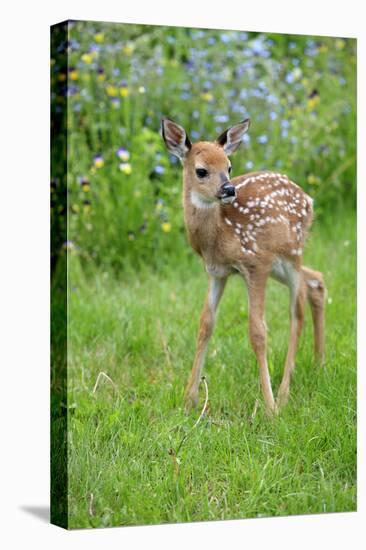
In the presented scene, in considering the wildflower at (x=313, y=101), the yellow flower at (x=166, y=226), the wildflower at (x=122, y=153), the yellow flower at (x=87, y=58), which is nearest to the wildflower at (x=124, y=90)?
the yellow flower at (x=87, y=58)

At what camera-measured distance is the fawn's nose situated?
484 cm

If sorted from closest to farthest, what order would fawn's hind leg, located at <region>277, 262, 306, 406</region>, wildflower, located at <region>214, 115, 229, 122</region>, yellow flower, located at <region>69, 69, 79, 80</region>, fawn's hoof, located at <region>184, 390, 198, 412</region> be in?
fawn's hoof, located at <region>184, 390, 198, 412</region>
fawn's hind leg, located at <region>277, 262, 306, 406</region>
yellow flower, located at <region>69, 69, 79, 80</region>
wildflower, located at <region>214, 115, 229, 122</region>

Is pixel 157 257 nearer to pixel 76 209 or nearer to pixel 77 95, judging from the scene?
pixel 76 209

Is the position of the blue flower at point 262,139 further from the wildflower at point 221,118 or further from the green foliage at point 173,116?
the wildflower at point 221,118

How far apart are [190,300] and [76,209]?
105 centimetres

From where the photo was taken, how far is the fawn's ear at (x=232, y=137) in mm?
5039

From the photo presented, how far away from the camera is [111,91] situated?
6969 mm

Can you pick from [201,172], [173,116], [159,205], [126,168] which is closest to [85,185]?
[126,168]

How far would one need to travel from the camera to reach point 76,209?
6.95 metres

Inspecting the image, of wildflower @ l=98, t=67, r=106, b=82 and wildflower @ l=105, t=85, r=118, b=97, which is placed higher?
wildflower @ l=98, t=67, r=106, b=82

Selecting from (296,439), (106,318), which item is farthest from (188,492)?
(106,318)

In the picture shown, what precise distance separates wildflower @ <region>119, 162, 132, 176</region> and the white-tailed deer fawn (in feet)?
5.19

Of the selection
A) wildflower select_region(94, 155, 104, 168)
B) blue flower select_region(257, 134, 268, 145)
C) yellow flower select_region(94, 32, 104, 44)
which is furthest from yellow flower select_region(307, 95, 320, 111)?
wildflower select_region(94, 155, 104, 168)

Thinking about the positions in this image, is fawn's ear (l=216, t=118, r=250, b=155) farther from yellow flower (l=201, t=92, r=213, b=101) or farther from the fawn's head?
yellow flower (l=201, t=92, r=213, b=101)
